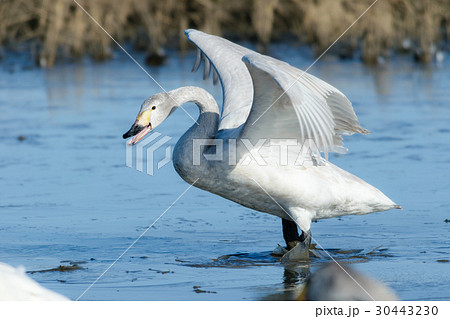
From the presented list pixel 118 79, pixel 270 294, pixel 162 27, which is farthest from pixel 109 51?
pixel 270 294

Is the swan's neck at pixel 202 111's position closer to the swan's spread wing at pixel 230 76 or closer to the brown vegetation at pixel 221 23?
the swan's spread wing at pixel 230 76

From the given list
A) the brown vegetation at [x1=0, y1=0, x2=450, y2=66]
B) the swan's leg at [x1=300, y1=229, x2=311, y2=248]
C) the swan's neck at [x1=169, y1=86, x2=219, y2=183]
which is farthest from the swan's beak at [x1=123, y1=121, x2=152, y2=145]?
the brown vegetation at [x1=0, y1=0, x2=450, y2=66]

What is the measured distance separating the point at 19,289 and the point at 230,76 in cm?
364

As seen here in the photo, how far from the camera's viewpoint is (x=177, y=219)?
7.52 m

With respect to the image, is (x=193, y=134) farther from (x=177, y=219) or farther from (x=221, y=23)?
(x=221, y=23)

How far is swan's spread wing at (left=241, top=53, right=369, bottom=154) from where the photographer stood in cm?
564

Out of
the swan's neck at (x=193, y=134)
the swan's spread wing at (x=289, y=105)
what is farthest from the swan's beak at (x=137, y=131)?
the swan's spread wing at (x=289, y=105)

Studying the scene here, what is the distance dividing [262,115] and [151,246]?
1.43 metres

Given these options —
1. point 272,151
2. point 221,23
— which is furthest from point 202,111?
point 221,23

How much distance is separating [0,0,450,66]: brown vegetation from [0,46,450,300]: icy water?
5.61 metres

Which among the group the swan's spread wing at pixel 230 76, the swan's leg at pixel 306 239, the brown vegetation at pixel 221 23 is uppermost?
the brown vegetation at pixel 221 23

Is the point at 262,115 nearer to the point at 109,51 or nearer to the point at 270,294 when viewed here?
the point at 270,294

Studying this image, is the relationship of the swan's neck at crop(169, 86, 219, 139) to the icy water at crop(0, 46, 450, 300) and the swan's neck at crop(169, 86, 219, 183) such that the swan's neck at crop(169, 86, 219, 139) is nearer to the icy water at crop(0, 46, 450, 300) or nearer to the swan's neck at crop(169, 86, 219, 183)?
the swan's neck at crop(169, 86, 219, 183)

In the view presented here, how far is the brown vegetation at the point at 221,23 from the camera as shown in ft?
62.1
